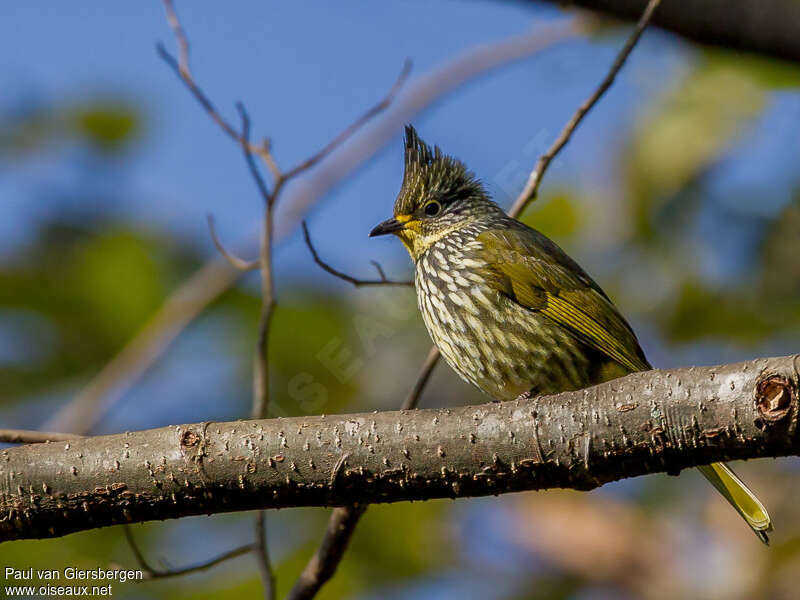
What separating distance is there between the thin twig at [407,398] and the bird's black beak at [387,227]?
79 centimetres

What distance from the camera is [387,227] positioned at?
4.65 metres

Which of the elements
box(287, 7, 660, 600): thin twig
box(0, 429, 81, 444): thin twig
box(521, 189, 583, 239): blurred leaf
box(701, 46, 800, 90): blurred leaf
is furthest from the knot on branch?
box(521, 189, 583, 239): blurred leaf

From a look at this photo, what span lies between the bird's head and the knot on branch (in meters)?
2.46

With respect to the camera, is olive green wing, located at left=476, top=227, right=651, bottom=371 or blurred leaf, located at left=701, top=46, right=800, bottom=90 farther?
blurred leaf, located at left=701, top=46, right=800, bottom=90

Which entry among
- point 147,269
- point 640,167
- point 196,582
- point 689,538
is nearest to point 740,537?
point 689,538

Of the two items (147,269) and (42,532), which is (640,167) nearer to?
(147,269)

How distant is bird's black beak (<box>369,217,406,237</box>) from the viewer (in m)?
4.58

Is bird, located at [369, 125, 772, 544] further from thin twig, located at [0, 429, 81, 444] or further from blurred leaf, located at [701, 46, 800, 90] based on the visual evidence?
thin twig, located at [0, 429, 81, 444]

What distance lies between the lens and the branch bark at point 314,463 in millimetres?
2586

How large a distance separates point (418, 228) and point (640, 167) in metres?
1.67

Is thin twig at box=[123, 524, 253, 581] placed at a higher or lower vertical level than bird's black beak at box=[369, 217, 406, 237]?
lower

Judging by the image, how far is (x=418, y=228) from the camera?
Result: 15.5 ft

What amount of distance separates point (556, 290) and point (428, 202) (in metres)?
0.88

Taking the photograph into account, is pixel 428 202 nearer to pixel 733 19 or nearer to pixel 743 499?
pixel 733 19
